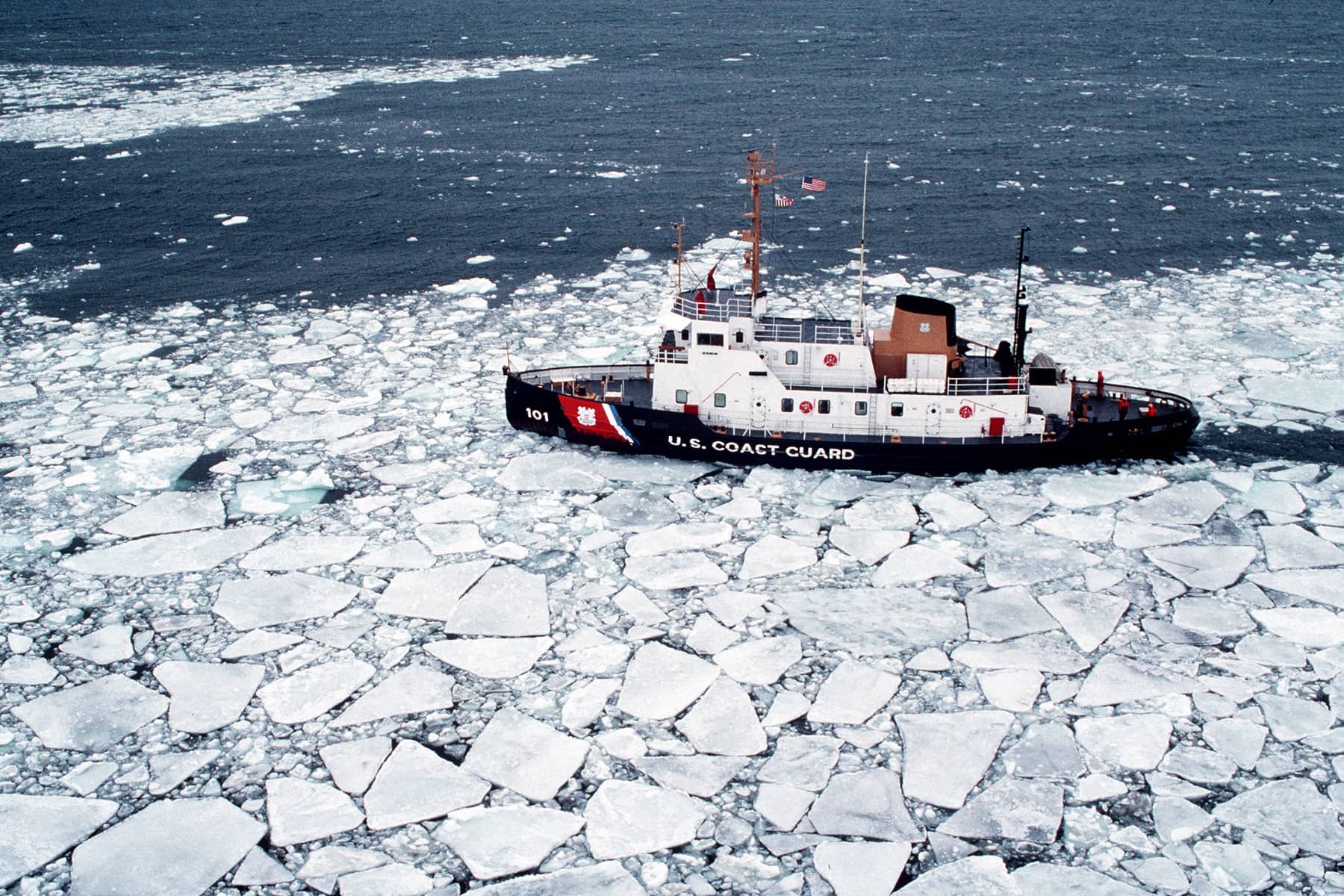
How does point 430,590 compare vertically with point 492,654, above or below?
above

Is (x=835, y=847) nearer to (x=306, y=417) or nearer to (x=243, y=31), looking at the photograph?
(x=306, y=417)

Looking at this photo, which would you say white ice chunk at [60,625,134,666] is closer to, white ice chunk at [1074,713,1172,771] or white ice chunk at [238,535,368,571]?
white ice chunk at [238,535,368,571]

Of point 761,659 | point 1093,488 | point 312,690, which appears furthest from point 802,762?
point 1093,488

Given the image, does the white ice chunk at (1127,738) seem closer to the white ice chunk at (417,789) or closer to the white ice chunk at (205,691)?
the white ice chunk at (417,789)

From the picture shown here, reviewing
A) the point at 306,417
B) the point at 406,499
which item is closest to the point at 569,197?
the point at 306,417

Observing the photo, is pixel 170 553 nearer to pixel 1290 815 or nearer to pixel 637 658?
pixel 637 658

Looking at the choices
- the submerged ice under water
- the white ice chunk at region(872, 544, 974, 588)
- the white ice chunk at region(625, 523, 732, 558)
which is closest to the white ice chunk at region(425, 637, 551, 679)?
the submerged ice under water

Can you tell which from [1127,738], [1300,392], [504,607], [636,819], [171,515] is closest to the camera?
[636,819]
